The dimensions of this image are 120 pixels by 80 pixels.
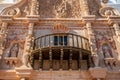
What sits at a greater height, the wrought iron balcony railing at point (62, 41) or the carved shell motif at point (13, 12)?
the carved shell motif at point (13, 12)

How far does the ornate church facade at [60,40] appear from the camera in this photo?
1023 centimetres

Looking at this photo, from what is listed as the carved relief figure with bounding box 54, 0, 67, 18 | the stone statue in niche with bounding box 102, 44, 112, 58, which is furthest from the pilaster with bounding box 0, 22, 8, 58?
the stone statue in niche with bounding box 102, 44, 112, 58

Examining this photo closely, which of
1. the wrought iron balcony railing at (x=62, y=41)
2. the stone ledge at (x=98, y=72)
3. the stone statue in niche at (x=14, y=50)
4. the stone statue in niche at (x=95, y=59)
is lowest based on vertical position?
the stone ledge at (x=98, y=72)

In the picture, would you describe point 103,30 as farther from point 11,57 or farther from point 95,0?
point 11,57

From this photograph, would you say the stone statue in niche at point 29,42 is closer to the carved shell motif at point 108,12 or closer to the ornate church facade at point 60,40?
the ornate church facade at point 60,40

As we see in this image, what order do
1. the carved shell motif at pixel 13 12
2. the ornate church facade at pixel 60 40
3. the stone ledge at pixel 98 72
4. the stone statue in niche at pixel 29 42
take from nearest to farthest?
the stone ledge at pixel 98 72, the ornate church facade at pixel 60 40, the stone statue in niche at pixel 29 42, the carved shell motif at pixel 13 12

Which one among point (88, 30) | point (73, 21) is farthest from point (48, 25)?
point (88, 30)

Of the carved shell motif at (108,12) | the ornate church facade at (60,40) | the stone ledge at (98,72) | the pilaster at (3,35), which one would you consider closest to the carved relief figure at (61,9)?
the ornate church facade at (60,40)

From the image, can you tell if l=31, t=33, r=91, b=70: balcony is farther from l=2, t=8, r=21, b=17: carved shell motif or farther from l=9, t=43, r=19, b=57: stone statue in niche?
l=2, t=8, r=21, b=17: carved shell motif

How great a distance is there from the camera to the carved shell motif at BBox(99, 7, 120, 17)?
508 inches

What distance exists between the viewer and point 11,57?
1072 centimetres

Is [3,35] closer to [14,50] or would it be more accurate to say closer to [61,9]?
[14,50]

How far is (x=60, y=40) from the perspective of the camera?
11.3 m

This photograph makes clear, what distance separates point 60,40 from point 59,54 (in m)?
1.01
